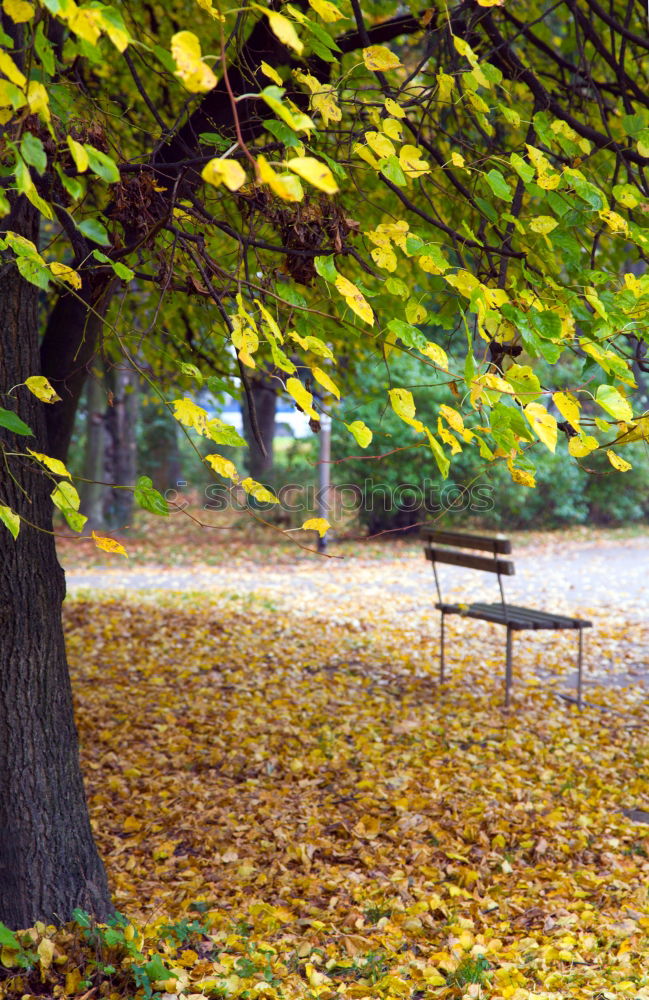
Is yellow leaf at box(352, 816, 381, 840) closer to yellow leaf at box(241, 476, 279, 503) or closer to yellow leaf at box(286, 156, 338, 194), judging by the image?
yellow leaf at box(241, 476, 279, 503)

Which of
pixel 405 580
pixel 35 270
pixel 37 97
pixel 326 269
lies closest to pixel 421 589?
pixel 405 580

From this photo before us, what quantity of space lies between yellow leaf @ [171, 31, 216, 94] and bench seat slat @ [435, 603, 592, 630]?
4597 millimetres

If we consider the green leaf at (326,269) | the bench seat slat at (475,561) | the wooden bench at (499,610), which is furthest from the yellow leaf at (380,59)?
the bench seat slat at (475,561)

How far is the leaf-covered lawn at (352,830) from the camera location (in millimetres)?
2926

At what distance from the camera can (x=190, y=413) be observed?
220cm

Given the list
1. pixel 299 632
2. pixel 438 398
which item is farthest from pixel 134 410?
pixel 299 632

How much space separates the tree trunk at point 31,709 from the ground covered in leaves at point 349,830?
0.16 m

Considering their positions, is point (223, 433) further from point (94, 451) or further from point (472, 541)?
point (94, 451)

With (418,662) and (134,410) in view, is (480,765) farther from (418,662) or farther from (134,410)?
(134,410)

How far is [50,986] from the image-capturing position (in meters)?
2.72

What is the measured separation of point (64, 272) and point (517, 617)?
14.1 feet

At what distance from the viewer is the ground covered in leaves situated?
9.53ft

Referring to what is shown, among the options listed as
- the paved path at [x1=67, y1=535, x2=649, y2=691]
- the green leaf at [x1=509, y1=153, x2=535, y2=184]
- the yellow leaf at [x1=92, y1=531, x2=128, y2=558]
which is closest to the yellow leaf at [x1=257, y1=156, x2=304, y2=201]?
the yellow leaf at [x1=92, y1=531, x2=128, y2=558]

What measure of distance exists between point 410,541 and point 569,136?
12141 mm
